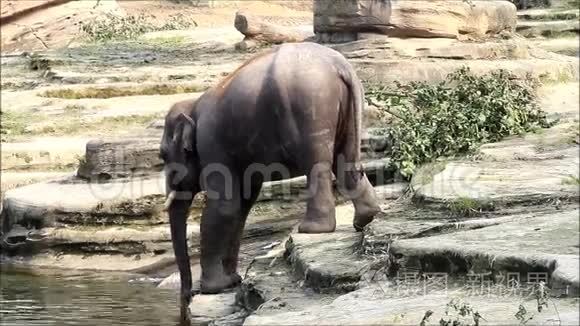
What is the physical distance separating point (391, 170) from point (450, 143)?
0.51 metres

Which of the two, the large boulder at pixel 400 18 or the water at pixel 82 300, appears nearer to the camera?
the water at pixel 82 300

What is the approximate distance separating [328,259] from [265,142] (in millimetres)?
927

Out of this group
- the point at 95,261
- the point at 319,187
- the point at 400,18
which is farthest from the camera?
the point at 400,18

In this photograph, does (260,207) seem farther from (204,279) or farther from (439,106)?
(204,279)

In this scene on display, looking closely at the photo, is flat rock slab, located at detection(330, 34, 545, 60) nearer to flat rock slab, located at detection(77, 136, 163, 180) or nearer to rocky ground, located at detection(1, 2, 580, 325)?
rocky ground, located at detection(1, 2, 580, 325)

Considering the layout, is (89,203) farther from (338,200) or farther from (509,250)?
(509,250)

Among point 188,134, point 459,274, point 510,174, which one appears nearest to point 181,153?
point 188,134

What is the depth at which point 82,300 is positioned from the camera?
27.3 feet

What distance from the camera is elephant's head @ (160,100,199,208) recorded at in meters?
7.17

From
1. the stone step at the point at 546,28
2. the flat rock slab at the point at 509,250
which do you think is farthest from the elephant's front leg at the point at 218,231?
the stone step at the point at 546,28

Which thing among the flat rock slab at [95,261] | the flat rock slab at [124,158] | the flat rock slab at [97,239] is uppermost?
the flat rock slab at [124,158]

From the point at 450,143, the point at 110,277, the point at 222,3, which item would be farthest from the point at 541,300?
the point at 222,3

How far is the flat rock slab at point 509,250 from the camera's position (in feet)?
15.3

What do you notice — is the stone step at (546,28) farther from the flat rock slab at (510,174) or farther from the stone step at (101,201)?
the stone step at (101,201)
